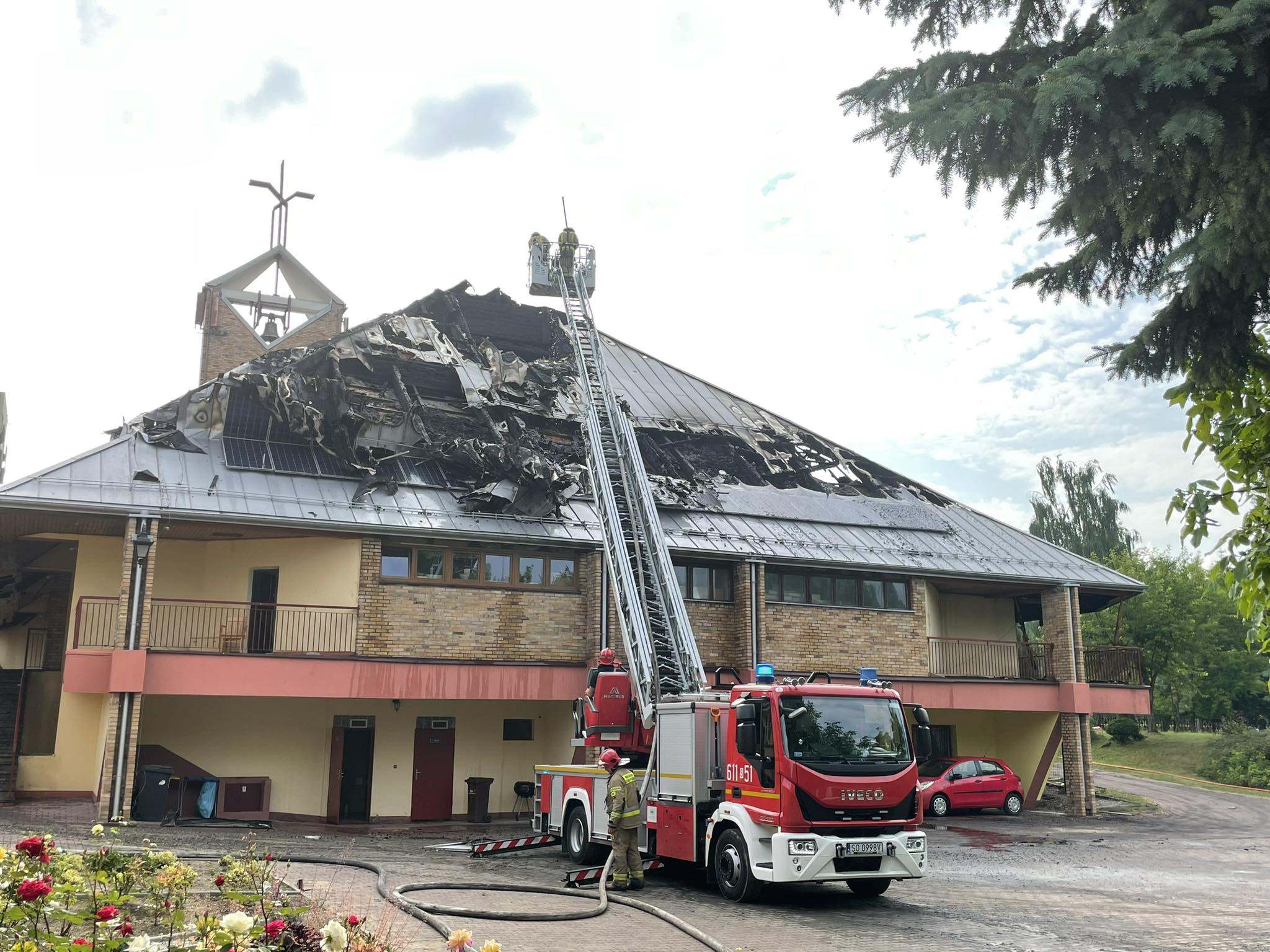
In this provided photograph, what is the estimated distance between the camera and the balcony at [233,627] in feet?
60.1

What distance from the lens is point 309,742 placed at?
19.8 metres

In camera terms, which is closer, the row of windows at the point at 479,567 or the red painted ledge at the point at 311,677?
the red painted ledge at the point at 311,677

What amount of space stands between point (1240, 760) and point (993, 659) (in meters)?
15.1

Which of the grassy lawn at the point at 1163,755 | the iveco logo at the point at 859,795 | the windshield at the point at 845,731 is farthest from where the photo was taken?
the grassy lawn at the point at 1163,755

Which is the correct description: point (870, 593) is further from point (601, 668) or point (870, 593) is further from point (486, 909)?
point (486, 909)

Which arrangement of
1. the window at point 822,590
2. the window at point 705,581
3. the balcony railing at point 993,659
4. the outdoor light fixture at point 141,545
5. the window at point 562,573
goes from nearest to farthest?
the outdoor light fixture at point 141,545
the window at point 562,573
the window at point 705,581
the window at point 822,590
the balcony railing at point 993,659

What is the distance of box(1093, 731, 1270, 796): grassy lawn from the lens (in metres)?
36.3

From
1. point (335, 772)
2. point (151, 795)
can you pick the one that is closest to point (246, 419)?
point (335, 772)

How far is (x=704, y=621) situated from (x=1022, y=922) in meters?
11.9

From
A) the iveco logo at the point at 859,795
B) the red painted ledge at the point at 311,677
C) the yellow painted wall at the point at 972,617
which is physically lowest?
the iveco logo at the point at 859,795

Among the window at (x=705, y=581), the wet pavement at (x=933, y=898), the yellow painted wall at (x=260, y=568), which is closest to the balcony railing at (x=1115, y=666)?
the wet pavement at (x=933, y=898)

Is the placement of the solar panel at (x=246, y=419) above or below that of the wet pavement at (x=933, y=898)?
above

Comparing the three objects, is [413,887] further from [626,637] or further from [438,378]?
[438,378]

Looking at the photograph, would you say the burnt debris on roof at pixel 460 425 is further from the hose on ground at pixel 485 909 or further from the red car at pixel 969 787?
the hose on ground at pixel 485 909
